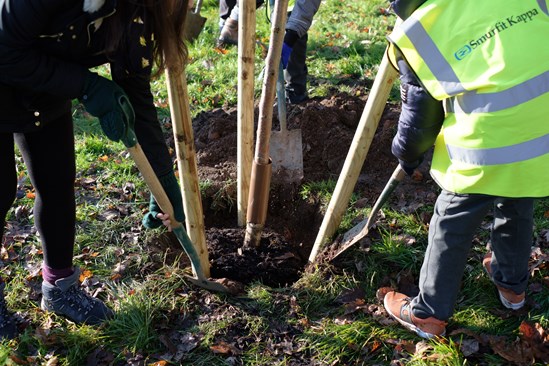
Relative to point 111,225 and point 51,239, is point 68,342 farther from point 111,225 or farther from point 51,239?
point 111,225

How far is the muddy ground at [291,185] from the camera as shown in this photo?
10.5 feet

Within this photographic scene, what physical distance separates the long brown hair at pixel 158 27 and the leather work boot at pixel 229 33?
12.3 ft

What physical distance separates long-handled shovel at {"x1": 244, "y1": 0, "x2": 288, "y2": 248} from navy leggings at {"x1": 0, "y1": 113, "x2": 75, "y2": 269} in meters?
0.89

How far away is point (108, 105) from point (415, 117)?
3.77 ft

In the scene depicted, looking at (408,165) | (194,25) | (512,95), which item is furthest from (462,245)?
(194,25)

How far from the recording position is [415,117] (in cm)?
223

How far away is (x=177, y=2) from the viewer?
2.11 m

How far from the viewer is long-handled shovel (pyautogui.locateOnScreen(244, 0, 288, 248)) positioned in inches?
104

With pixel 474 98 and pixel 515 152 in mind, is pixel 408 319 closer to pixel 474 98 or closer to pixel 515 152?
pixel 515 152

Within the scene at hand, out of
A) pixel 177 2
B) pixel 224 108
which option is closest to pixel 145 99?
pixel 177 2

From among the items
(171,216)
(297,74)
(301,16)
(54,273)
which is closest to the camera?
(171,216)

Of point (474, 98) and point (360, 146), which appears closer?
point (474, 98)

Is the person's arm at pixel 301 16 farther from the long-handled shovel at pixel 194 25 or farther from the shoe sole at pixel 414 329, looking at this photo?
the shoe sole at pixel 414 329

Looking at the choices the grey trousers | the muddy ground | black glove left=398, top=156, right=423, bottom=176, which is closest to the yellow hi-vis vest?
the grey trousers
